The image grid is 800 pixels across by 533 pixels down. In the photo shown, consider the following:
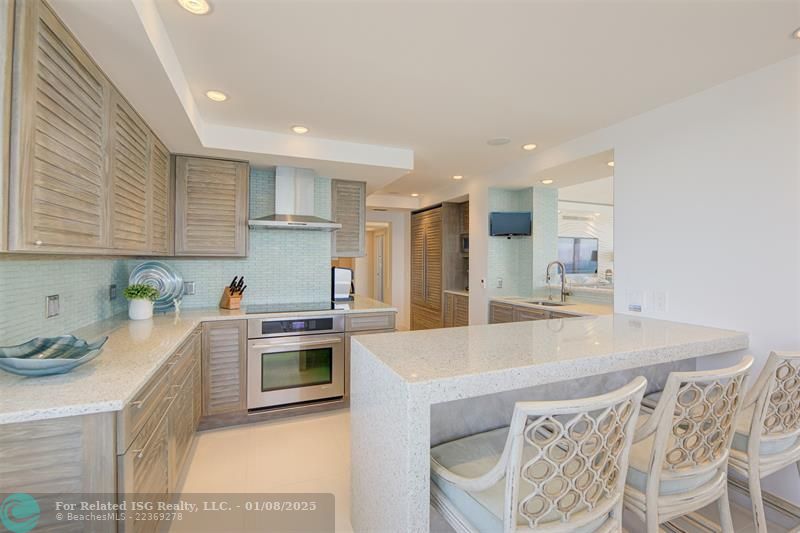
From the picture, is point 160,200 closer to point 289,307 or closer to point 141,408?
point 289,307

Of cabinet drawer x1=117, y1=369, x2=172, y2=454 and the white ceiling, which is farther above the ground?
the white ceiling

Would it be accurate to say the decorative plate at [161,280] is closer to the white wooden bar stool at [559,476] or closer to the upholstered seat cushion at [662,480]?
the white wooden bar stool at [559,476]

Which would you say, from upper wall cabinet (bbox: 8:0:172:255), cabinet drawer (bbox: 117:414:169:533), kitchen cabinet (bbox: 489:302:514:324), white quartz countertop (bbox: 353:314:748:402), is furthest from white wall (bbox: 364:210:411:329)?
cabinet drawer (bbox: 117:414:169:533)

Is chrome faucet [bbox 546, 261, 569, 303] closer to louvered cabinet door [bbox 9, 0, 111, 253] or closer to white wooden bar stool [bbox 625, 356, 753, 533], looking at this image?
white wooden bar stool [bbox 625, 356, 753, 533]

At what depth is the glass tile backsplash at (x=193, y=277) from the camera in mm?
1547

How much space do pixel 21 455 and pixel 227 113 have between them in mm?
2228

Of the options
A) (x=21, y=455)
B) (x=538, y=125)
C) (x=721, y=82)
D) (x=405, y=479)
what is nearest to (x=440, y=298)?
(x=538, y=125)

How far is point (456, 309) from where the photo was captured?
5.10 meters

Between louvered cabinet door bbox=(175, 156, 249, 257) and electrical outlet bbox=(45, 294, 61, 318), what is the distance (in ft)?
3.64

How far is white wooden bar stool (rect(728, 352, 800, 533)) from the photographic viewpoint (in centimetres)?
139

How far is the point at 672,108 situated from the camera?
236 cm

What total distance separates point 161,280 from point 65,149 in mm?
1763

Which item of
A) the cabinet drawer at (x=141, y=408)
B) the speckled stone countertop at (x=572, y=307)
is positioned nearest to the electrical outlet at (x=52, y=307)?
the cabinet drawer at (x=141, y=408)

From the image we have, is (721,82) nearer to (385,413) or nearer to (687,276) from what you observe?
(687,276)
